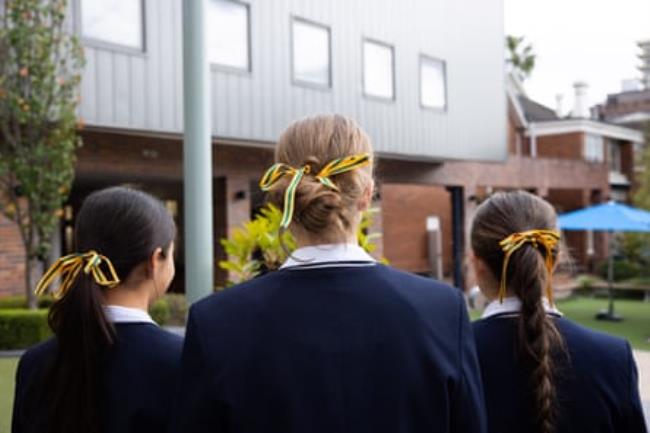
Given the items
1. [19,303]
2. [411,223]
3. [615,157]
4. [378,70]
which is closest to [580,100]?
[615,157]

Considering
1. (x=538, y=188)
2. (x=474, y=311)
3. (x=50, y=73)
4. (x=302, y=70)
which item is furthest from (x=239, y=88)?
(x=538, y=188)

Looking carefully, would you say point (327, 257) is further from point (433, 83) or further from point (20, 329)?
point (433, 83)

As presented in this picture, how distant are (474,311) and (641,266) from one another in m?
11.2

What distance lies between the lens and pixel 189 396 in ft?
5.23

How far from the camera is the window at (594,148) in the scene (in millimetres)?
31516

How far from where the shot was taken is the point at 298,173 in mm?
1660

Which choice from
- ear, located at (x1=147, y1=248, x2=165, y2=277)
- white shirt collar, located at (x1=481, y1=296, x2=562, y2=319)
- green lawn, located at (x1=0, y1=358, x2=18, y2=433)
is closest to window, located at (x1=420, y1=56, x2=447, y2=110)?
green lawn, located at (x1=0, y1=358, x2=18, y2=433)

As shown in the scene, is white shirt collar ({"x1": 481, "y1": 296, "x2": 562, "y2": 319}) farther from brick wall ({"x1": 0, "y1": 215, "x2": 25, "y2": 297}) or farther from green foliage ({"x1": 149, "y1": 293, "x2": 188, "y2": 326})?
brick wall ({"x1": 0, "y1": 215, "x2": 25, "y2": 297})

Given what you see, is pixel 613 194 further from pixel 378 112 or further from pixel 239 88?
pixel 239 88

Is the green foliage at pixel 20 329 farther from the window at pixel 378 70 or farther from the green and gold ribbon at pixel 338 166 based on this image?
the window at pixel 378 70

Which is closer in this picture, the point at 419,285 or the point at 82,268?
the point at 419,285

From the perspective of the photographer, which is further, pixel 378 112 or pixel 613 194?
pixel 613 194

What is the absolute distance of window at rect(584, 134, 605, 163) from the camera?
103ft

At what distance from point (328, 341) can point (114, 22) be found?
9.69m
